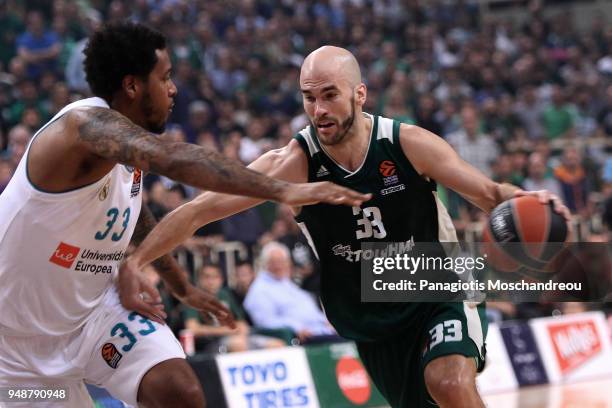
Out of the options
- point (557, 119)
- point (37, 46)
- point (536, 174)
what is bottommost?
point (536, 174)

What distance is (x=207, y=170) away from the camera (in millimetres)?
3709

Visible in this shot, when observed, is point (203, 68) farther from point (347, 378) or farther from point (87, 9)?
point (347, 378)

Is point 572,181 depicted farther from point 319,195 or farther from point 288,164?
point 319,195

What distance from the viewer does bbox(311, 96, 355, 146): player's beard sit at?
4922mm

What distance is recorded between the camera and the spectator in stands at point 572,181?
A: 1348 cm

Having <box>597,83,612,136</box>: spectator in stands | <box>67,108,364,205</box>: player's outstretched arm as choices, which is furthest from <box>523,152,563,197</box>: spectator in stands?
<box>67,108,364,205</box>: player's outstretched arm

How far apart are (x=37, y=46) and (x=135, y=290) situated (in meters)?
9.07

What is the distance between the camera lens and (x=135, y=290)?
4453mm

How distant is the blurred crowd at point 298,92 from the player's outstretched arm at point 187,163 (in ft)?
17.3

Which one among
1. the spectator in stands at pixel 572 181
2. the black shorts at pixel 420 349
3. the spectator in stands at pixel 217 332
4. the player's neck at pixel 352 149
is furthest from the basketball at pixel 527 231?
the spectator in stands at pixel 572 181

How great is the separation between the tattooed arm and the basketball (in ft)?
4.44

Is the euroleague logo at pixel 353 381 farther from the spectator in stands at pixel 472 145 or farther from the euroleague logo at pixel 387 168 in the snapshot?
the euroleague logo at pixel 387 168

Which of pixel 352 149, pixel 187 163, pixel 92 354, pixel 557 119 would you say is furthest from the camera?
pixel 557 119

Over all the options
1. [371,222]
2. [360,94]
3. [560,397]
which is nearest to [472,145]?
[560,397]
